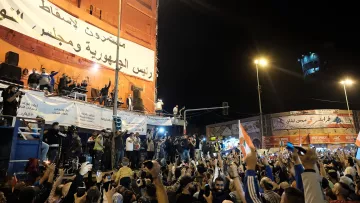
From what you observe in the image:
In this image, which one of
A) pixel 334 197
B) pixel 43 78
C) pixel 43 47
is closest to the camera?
pixel 334 197

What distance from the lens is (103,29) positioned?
747 inches

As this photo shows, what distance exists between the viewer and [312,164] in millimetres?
2598

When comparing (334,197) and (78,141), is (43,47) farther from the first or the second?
(334,197)

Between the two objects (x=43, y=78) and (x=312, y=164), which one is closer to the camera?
(x=312, y=164)

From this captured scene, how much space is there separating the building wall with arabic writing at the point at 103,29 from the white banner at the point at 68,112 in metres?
3.92

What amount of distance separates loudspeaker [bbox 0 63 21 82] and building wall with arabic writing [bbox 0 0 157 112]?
10.3ft

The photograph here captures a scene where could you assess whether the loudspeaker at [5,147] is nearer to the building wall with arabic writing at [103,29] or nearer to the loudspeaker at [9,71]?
the loudspeaker at [9,71]

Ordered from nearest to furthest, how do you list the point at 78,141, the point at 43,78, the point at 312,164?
the point at 312,164 < the point at 78,141 < the point at 43,78

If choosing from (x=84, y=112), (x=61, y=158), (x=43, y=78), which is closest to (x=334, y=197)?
(x=61, y=158)

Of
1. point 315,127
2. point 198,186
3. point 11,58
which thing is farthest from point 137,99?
point 315,127

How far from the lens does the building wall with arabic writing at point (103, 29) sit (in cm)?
1471

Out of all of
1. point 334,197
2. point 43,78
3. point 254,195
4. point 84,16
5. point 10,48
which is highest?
point 84,16

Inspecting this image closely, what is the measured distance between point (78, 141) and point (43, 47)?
8.18 m

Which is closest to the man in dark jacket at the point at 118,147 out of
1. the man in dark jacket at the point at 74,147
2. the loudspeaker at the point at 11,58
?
the man in dark jacket at the point at 74,147
